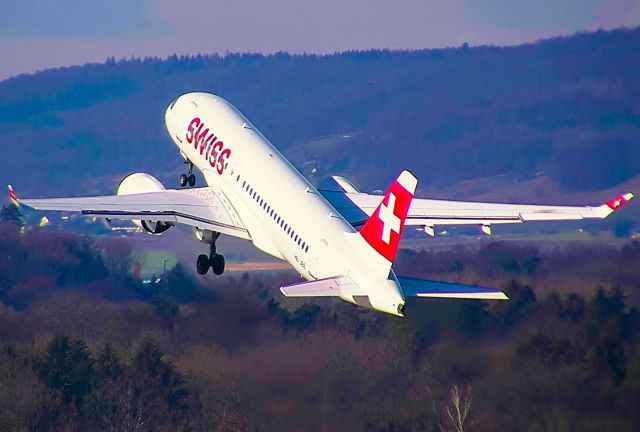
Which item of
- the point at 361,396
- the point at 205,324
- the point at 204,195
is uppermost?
the point at 204,195

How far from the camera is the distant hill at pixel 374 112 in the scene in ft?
371

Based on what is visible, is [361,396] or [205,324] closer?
[361,396]

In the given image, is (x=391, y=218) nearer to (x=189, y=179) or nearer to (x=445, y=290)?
(x=445, y=290)

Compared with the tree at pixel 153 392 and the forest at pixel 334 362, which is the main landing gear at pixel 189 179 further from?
the tree at pixel 153 392

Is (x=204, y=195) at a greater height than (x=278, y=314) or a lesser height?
greater

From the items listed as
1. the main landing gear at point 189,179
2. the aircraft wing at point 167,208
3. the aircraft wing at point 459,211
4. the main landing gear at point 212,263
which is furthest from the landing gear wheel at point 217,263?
the main landing gear at point 189,179

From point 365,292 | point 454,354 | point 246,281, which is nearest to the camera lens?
point 365,292

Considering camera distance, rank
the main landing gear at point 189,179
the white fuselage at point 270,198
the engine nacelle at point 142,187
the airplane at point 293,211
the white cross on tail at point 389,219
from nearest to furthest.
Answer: the white cross on tail at point 389,219 < the airplane at point 293,211 < the white fuselage at point 270,198 < the engine nacelle at point 142,187 < the main landing gear at point 189,179

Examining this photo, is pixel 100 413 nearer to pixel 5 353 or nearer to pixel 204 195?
pixel 5 353

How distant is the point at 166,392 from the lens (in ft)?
173

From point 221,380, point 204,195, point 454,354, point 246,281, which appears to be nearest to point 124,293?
point 246,281

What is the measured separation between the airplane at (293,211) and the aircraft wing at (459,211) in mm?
42

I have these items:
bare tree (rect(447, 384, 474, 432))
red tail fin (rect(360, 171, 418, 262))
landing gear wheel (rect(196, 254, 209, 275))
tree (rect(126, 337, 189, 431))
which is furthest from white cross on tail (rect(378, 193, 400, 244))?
landing gear wheel (rect(196, 254, 209, 275))

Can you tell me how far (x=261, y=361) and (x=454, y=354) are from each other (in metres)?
6.72
